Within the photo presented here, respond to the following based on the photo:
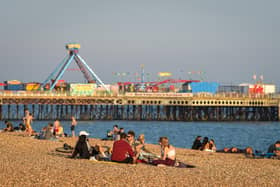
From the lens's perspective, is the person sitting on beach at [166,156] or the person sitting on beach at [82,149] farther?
the person sitting on beach at [82,149]

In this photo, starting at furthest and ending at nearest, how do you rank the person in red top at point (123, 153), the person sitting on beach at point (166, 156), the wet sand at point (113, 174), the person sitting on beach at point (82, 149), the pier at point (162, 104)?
1. the pier at point (162, 104)
2. the person sitting on beach at point (82, 149)
3. the person sitting on beach at point (166, 156)
4. the person in red top at point (123, 153)
5. the wet sand at point (113, 174)

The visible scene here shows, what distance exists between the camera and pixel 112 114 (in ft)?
208

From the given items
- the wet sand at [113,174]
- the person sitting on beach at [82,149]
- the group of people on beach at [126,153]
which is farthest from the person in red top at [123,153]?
the person sitting on beach at [82,149]

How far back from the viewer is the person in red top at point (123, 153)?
529 inches

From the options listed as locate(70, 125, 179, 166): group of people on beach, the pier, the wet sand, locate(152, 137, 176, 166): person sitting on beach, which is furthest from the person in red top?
the pier

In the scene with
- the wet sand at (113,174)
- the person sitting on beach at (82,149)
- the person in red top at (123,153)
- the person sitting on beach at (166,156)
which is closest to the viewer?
the wet sand at (113,174)

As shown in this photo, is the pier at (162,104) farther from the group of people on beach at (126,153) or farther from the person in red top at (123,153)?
the person in red top at (123,153)

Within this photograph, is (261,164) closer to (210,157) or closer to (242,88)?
(210,157)

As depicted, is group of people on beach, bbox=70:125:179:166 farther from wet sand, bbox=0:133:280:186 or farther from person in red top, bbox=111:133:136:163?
wet sand, bbox=0:133:280:186

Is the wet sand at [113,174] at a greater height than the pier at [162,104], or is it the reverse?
the pier at [162,104]

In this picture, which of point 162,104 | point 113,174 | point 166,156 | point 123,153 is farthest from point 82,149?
point 162,104

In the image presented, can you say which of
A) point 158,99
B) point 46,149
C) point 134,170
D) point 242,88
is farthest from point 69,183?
point 242,88

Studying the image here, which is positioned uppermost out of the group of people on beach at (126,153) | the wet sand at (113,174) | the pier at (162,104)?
the pier at (162,104)

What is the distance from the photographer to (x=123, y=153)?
13523 millimetres
